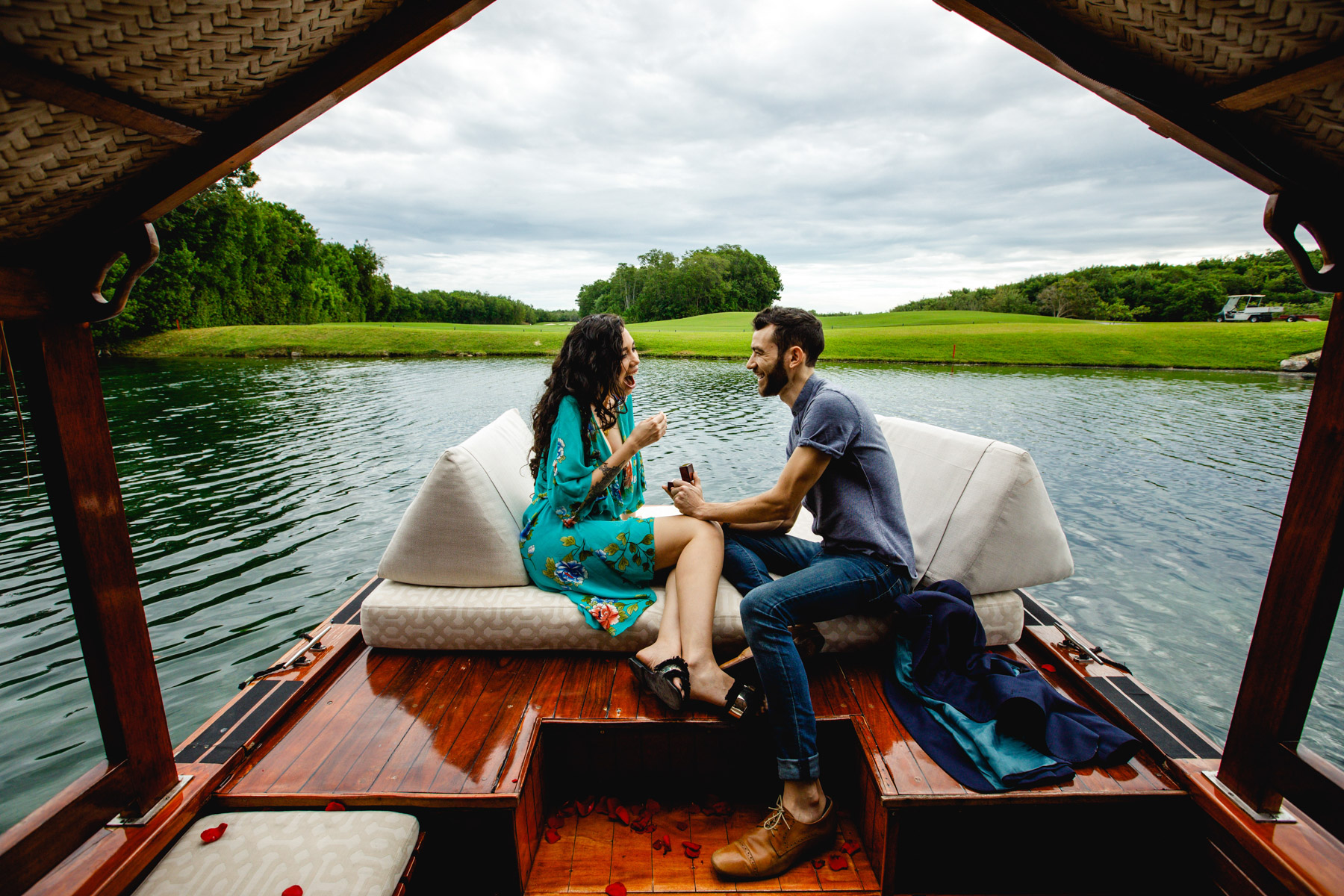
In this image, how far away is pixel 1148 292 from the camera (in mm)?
51906

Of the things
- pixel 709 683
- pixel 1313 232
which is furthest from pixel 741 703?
pixel 1313 232

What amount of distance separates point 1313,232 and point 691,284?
6507 cm

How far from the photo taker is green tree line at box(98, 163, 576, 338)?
2945 cm

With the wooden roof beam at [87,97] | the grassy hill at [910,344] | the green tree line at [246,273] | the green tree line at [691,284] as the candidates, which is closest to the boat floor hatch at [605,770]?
the wooden roof beam at [87,97]

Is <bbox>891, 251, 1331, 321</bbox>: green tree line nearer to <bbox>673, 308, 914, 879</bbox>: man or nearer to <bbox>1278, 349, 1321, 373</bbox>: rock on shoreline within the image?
<bbox>1278, 349, 1321, 373</bbox>: rock on shoreline

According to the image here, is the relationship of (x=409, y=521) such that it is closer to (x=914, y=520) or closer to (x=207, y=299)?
(x=914, y=520)

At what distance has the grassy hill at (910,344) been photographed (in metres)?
25.1

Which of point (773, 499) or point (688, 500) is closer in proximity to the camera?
point (773, 499)

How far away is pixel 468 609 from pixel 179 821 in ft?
3.62

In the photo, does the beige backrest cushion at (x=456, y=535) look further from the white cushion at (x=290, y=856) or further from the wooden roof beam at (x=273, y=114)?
the wooden roof beam at (x=273, y=114)

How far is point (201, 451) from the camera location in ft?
29.4

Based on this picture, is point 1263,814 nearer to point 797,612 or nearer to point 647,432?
point 797,612

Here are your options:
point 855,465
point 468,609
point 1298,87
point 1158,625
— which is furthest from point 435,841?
point 1158,625

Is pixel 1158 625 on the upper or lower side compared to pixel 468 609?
lower
